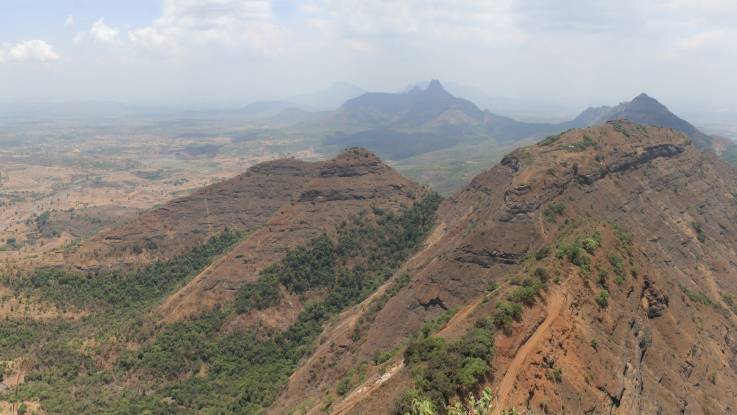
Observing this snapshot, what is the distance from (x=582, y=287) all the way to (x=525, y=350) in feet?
39.5

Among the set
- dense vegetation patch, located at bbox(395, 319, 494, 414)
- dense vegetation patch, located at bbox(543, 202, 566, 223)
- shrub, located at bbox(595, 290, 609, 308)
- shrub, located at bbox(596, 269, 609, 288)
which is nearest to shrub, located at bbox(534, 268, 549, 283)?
shrub, located at bbox(595, 290, 609, 308)

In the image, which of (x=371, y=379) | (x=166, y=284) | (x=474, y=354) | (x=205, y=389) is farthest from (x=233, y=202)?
(x=474, y=354)

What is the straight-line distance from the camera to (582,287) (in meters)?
46.4

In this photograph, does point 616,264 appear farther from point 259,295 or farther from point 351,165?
point 351,165

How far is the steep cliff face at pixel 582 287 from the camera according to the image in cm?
3922

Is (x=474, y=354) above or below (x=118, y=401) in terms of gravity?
above

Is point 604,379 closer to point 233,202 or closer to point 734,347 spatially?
point 734,347

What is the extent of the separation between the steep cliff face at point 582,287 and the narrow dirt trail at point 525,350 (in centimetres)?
11

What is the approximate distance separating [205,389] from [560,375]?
48.7 meters

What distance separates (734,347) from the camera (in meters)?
56.1

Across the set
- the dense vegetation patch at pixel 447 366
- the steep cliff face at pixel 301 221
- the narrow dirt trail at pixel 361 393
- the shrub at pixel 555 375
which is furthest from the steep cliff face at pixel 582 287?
the steep cliff face at pixel 301 221

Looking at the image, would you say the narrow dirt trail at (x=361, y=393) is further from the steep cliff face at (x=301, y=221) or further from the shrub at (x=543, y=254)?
the steep cliff face at (x=301, y=221)

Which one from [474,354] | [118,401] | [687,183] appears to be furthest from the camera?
[687,183]

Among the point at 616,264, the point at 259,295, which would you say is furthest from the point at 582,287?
the point at 259,295
